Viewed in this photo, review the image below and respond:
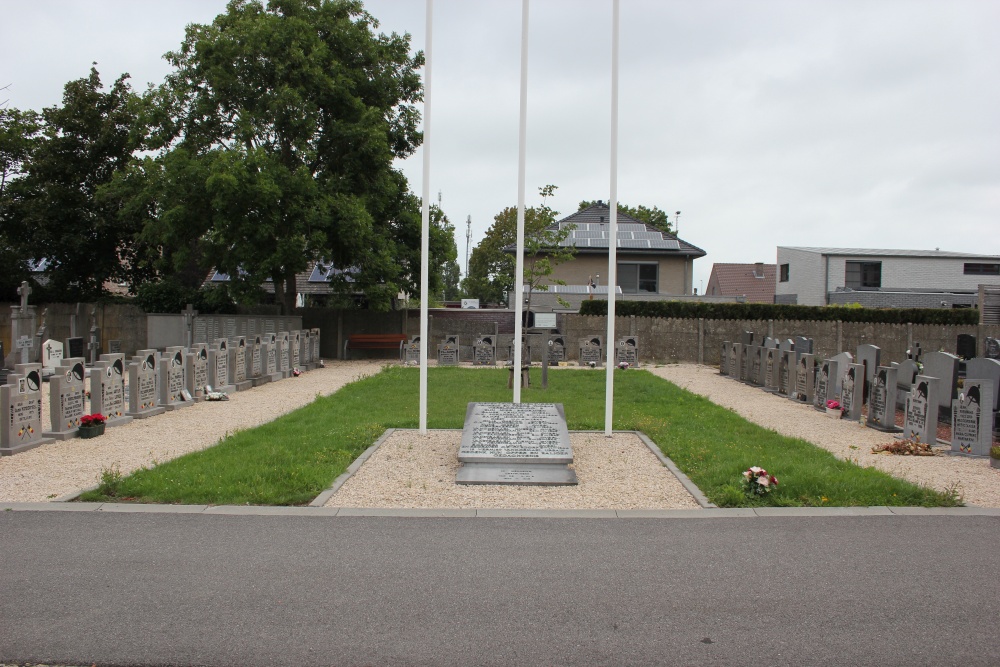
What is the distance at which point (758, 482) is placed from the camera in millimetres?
7273

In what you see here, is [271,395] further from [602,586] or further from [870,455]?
[602,586]

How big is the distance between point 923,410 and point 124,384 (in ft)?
39.5

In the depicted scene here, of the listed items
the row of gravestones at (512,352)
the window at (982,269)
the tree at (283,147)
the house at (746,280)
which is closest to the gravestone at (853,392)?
the row of gravestones at (512,352)

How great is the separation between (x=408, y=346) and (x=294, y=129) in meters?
7.10

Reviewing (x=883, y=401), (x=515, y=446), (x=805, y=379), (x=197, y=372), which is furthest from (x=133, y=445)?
(x=805, y=379)

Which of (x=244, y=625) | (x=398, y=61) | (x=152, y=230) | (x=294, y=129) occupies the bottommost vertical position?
(x=244, y=625)

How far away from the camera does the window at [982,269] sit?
40.7m

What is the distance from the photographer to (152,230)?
23.2 m

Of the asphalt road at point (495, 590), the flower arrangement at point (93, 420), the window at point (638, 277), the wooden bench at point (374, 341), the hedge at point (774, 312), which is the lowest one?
the asphalt road at point (495, 590)

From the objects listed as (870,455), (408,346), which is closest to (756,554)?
(870,455)

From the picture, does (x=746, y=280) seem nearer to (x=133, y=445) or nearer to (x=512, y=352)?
(x=512, y=352)

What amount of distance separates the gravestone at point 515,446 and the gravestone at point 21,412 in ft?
17.8

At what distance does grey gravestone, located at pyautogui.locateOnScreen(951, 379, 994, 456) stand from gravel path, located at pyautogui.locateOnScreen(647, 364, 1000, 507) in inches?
8.1

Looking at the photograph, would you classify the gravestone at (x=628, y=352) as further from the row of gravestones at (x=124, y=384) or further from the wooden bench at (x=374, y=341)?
the row of gravestones at (x=124, y=384)
